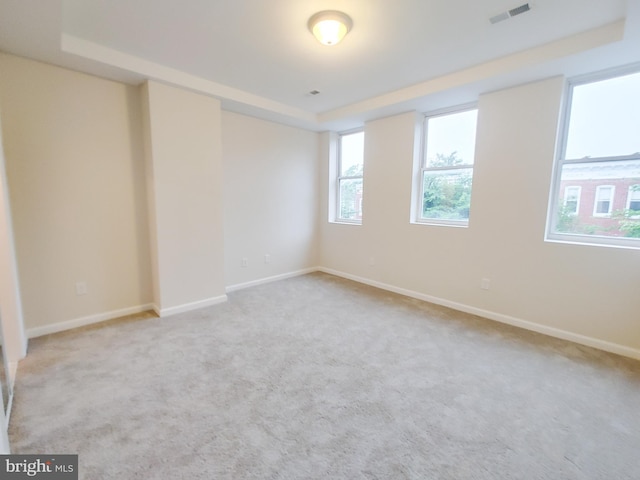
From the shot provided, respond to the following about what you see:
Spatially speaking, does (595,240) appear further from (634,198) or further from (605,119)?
(605,119)

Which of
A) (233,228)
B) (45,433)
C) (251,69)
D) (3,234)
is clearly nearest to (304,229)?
(233,228)

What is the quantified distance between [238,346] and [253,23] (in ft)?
8.53

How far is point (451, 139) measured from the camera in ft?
11.8

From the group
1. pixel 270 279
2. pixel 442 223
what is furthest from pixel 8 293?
pixel 442 223

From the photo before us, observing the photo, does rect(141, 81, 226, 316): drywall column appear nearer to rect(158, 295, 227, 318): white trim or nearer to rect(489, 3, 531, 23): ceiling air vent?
rect(158, 295, 227, 318): white trim

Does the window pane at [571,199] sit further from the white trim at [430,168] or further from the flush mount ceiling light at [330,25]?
the flush mount ceiling light at [330,25]

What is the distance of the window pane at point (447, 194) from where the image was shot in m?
3.48

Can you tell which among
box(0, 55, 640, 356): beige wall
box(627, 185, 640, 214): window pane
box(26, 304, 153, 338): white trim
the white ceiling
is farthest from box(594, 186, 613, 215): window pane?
box(26, 304, 153, 338): white trim

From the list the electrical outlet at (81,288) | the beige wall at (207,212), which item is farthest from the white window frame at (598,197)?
the electrical outlet at (81,288)

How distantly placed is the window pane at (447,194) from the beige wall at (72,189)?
3494 mm

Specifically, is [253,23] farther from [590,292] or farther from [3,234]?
[590,292]

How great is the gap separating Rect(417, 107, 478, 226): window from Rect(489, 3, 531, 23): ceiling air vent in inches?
55.0

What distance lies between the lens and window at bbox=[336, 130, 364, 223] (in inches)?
186

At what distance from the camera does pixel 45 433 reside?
1536mm
